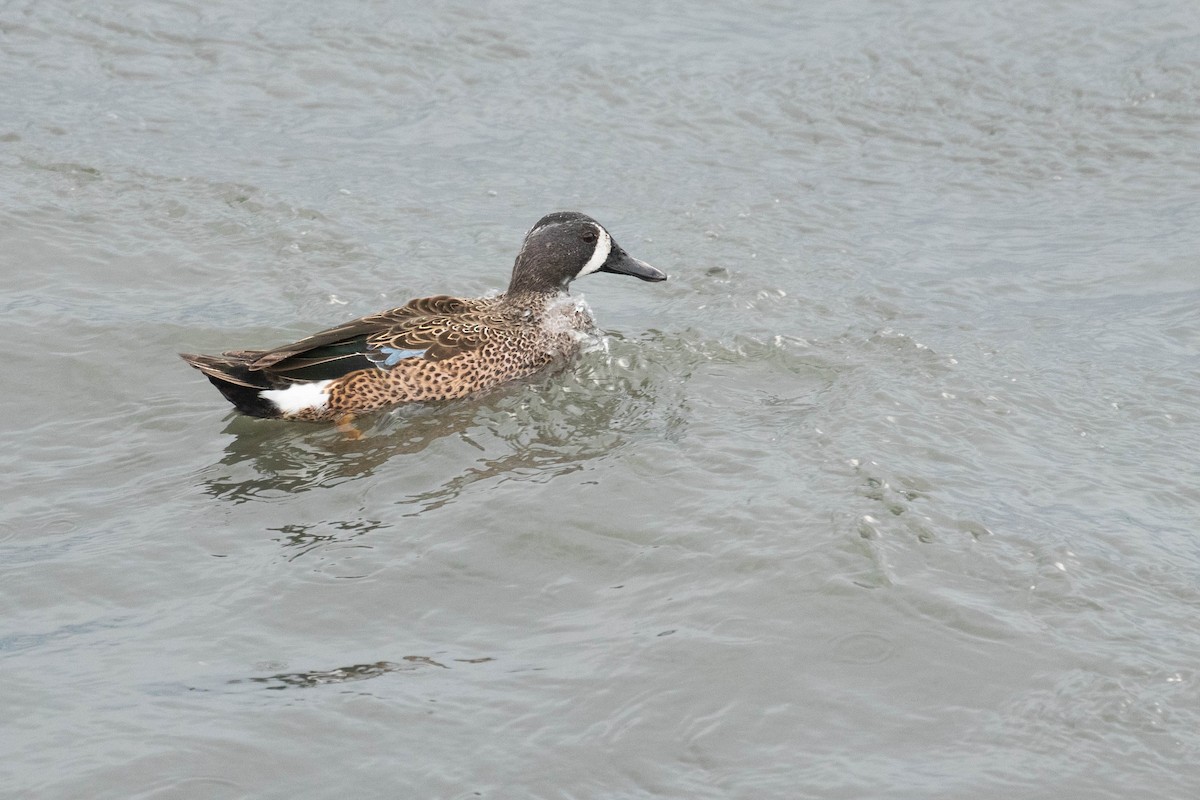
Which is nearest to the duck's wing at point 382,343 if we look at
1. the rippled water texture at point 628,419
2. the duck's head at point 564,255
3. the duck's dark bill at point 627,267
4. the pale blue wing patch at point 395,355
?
the pale blue wing patch at point 395,355

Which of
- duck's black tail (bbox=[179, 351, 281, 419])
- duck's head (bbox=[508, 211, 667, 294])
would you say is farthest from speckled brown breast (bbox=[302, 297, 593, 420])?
duck's black tail (bbox=[179, 351, 281, 419])

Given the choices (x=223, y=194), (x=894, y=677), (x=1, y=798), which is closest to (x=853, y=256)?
(x=223, y=194)

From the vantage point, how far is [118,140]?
11383 millimetres

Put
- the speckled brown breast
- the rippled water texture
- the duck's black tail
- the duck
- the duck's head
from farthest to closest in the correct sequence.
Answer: the duck's head, the speckled brown breast, the duck, the duck's black tail, the rippled water texture

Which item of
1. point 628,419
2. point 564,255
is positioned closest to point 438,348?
point 628,419

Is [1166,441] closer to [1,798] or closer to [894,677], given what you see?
[894,677]

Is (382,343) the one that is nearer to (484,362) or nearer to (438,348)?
(438,348)

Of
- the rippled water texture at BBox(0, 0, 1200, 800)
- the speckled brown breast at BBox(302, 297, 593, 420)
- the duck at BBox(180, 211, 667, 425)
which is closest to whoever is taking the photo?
the rippled water texture at BBox(0, 0, 1200, 800)

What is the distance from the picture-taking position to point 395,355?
771 centimetres

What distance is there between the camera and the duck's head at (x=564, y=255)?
28.5 feet

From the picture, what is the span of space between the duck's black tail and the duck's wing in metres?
0.04

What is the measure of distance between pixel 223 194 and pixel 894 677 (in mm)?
7008

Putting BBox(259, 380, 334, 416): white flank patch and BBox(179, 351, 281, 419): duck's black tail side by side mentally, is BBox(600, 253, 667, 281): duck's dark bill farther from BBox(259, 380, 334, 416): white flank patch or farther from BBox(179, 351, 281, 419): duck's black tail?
BBox(179, 351, 281, 419): duck's black tail

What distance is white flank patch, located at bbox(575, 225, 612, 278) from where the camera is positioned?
8.71 meters
